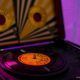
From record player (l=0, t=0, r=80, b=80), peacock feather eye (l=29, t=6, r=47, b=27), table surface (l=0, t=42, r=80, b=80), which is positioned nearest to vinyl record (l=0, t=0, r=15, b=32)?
record player (l=0, t=0, r=80, b=80)

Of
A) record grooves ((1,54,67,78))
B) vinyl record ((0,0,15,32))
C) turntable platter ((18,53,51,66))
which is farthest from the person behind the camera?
vinyl record ((0,0,15,32))

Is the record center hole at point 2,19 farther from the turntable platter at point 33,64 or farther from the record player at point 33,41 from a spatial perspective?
the turntable platter at point 33,64

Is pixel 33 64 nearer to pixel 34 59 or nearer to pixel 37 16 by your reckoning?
pixel 34 59

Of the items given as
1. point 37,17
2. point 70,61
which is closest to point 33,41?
point 37,17

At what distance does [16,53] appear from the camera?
1.05 m

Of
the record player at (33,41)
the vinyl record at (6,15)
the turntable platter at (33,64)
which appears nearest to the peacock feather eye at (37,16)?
the record player at (33,41)

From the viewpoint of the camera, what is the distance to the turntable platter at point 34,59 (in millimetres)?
A: 944

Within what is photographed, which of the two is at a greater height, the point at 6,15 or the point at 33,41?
the point at 6,15

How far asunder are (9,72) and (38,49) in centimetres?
31

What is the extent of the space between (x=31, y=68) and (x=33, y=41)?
325 mm

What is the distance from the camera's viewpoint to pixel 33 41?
1.19m

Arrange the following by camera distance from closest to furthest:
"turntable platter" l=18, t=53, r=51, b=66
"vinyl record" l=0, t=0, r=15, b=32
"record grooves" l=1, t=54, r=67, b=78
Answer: "record grooves" l=1, t=54, r=67, b=78 < "turntable platter" l=18, t=53, r=51, b=66 < "vinyl record" l=0, t=0, r=15, b=32

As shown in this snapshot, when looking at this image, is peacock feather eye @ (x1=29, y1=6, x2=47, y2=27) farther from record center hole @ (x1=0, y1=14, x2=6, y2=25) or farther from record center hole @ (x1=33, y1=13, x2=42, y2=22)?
record center hole @ (x1=0, y1=14, x2=6, y2=25)

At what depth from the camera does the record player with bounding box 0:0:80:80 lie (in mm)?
874
